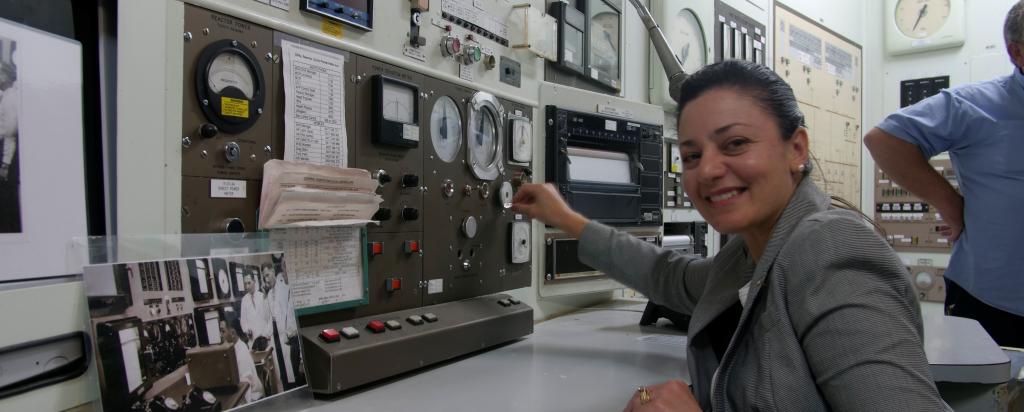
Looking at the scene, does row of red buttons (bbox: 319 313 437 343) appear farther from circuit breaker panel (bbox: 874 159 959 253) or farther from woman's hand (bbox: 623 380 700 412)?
circuit breaker panel (bbox: 874 159 959 253)

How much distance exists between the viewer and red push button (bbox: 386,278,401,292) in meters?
1.26

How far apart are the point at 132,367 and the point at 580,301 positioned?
142 cm

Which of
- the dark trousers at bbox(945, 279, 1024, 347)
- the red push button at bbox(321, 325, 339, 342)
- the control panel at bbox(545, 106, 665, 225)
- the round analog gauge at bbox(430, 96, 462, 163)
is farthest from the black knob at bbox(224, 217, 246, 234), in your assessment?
the dark trousers at bbox(945, 279, 1024, 347)

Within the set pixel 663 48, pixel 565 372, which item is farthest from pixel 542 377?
pixel 663 48

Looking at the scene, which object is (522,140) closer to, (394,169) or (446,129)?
(446,129)

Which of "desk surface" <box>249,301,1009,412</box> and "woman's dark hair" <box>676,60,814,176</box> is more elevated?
"woman's dark hair" <box>676,60,814,176</box>

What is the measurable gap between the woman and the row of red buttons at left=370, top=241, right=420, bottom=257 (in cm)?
60

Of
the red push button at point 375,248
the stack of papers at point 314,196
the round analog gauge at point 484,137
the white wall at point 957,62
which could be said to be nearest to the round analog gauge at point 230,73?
the stack of papers at point 314,196

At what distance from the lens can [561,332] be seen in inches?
63.6

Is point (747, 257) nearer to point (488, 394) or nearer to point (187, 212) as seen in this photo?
point (488, 394)

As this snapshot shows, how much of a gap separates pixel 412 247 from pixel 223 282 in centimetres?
47

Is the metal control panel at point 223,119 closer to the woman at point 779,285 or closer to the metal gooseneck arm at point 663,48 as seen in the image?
the woman at point 779,285

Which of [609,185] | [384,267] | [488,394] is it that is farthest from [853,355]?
[609,185]

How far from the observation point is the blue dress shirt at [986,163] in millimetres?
1777
